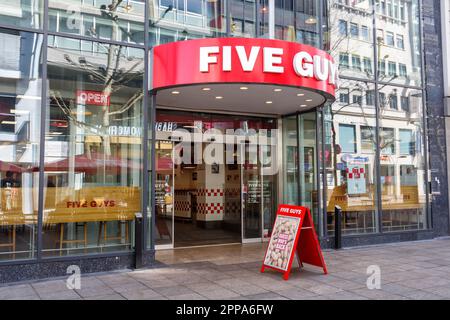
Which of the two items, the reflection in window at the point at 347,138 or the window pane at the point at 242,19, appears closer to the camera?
the window pane at the point at 242,19

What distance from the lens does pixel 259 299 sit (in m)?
5.77

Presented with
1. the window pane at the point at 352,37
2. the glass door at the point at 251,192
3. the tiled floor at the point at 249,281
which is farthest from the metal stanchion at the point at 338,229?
the window pane at the point at 352,37

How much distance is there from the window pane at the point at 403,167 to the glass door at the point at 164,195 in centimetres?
541

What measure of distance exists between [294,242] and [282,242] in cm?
34

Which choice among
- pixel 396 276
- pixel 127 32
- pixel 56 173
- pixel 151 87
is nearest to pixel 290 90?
pixel 151 87

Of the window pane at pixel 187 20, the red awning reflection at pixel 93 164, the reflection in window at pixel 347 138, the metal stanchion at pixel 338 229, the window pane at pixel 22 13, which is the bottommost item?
the metal stanchion at pixel 338 229

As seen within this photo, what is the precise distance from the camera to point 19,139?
280 inches

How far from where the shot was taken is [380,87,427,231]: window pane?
1115 centimetres

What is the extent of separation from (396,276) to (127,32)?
6423mm

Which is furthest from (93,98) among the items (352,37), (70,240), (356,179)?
(352,37)

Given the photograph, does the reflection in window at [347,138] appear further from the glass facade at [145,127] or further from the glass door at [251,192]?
the glass door at [251,192]

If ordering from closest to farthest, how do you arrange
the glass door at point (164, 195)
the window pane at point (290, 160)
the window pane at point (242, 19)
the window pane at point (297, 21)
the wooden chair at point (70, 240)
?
the wooden chair at point (70, 240)
the window pane at point (242, 19)
the window pane at point (297, 21)
the glass door at point (164, 195)
the window pane at point (290, 160)

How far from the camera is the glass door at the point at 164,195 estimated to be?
1000 centimetres

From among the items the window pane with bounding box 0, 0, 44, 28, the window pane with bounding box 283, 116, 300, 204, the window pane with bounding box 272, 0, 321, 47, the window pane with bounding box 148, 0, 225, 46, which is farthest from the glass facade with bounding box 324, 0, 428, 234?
the window pane with bounding box 0, 0, 44, 28
